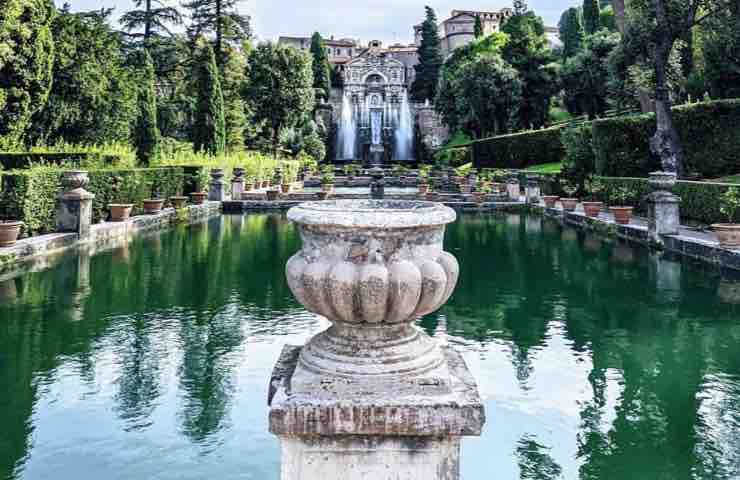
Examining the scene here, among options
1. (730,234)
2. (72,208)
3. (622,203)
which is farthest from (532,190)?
(72,208)

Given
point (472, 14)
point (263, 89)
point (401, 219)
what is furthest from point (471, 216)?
point (472, 14)

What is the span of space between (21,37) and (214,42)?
2025 centimetres

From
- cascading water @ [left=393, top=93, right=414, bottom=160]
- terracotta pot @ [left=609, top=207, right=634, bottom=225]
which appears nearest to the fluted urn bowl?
terracotta pot @ [left=609, top=207, right=634, bottom=225]

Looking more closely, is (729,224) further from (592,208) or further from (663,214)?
(592,208)

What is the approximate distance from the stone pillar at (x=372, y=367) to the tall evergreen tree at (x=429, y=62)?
76248 millimetres

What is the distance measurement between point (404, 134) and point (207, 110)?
44969mm

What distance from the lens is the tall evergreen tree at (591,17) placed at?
58.9m

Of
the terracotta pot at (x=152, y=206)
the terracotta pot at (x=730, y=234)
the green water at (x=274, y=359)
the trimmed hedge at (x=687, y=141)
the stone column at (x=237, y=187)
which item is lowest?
the green water at (x=274, y=359)

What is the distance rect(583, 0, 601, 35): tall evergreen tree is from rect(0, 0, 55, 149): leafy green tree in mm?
51274

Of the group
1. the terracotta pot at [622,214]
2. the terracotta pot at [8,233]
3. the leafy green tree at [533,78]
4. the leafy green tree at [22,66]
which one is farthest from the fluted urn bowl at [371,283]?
the leafy green tree at [533,78]

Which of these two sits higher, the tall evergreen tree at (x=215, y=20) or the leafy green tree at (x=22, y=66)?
the tall evergreen tree at (x=215, y=20)

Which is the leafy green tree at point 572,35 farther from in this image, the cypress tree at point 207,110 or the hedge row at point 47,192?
the hedge row at point 47,192

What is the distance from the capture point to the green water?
148 inches

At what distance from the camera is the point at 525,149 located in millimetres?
38750
